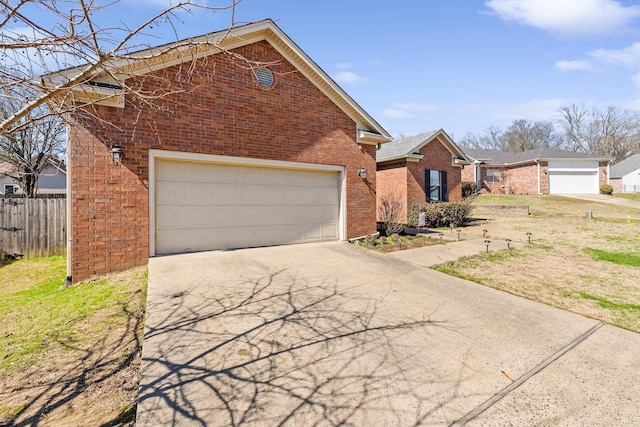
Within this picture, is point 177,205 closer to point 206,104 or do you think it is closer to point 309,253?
point 206,104

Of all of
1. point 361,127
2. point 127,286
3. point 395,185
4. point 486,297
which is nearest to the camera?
point 486,297

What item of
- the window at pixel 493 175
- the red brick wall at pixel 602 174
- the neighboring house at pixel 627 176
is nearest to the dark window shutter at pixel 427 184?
the window at pixel 493 175

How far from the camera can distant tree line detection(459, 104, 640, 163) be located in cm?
4247

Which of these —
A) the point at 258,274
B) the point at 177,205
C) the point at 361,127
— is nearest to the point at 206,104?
the point at 177,205

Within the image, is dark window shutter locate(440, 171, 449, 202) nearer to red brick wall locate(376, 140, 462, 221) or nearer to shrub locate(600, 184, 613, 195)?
red brick wall locate(376, 140, 462, 221)

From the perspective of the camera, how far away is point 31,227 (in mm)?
8859

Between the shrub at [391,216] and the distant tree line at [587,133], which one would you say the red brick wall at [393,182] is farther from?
the distant tree line at [587,133]

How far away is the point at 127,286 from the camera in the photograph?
17.9ft

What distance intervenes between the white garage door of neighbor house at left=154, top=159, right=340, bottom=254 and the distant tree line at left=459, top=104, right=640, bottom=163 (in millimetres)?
51572

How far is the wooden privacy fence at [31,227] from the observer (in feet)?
28.5

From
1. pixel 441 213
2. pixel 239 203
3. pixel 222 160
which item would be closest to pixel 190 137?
pixel 222 160

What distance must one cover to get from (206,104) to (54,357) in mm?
5641

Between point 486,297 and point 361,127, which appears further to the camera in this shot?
point 361,127

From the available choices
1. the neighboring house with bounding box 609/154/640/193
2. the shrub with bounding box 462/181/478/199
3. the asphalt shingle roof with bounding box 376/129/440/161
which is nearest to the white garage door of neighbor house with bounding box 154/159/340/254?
the asphalt shingle roof with bounding box 376/129/440/161
